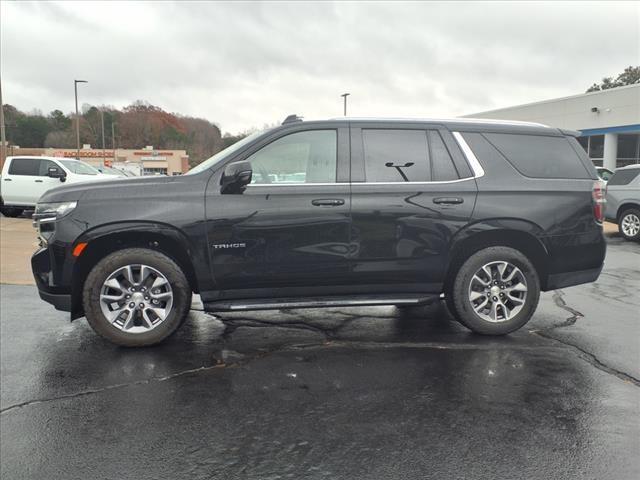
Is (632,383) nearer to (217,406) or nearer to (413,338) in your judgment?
(413,338)

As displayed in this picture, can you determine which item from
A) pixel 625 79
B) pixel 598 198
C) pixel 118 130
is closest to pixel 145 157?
pixel 118 130

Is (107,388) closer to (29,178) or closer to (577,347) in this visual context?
(577,347)

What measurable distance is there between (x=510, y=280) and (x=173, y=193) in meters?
3.13

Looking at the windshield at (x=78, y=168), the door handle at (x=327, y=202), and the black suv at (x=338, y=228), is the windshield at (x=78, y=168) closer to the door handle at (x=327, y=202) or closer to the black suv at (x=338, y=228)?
the black suv at (x=338, y=228)

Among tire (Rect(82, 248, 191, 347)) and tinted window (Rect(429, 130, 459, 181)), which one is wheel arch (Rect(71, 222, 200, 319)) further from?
tinted window (Rect(429, 130, 459, 181))

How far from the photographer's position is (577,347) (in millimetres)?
4590

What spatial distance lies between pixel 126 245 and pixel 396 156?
2505 mm

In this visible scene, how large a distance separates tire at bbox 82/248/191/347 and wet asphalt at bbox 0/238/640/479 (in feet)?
0.61

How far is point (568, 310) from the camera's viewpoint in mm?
5910

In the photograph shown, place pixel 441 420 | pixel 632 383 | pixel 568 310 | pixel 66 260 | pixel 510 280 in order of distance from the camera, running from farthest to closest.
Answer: pixel 568 310, pixel 510 280, pixel 66 260, pixel 632 383, pixel 441 420

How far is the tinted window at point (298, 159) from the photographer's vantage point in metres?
4.50

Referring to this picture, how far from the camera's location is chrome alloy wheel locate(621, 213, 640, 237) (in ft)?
39.0

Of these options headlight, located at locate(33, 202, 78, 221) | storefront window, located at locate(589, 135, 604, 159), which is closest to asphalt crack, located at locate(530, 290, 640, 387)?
headlight, located at locate(33, 202, 78, 221)

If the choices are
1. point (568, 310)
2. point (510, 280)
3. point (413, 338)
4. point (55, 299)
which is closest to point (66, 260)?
point (55, 299)
